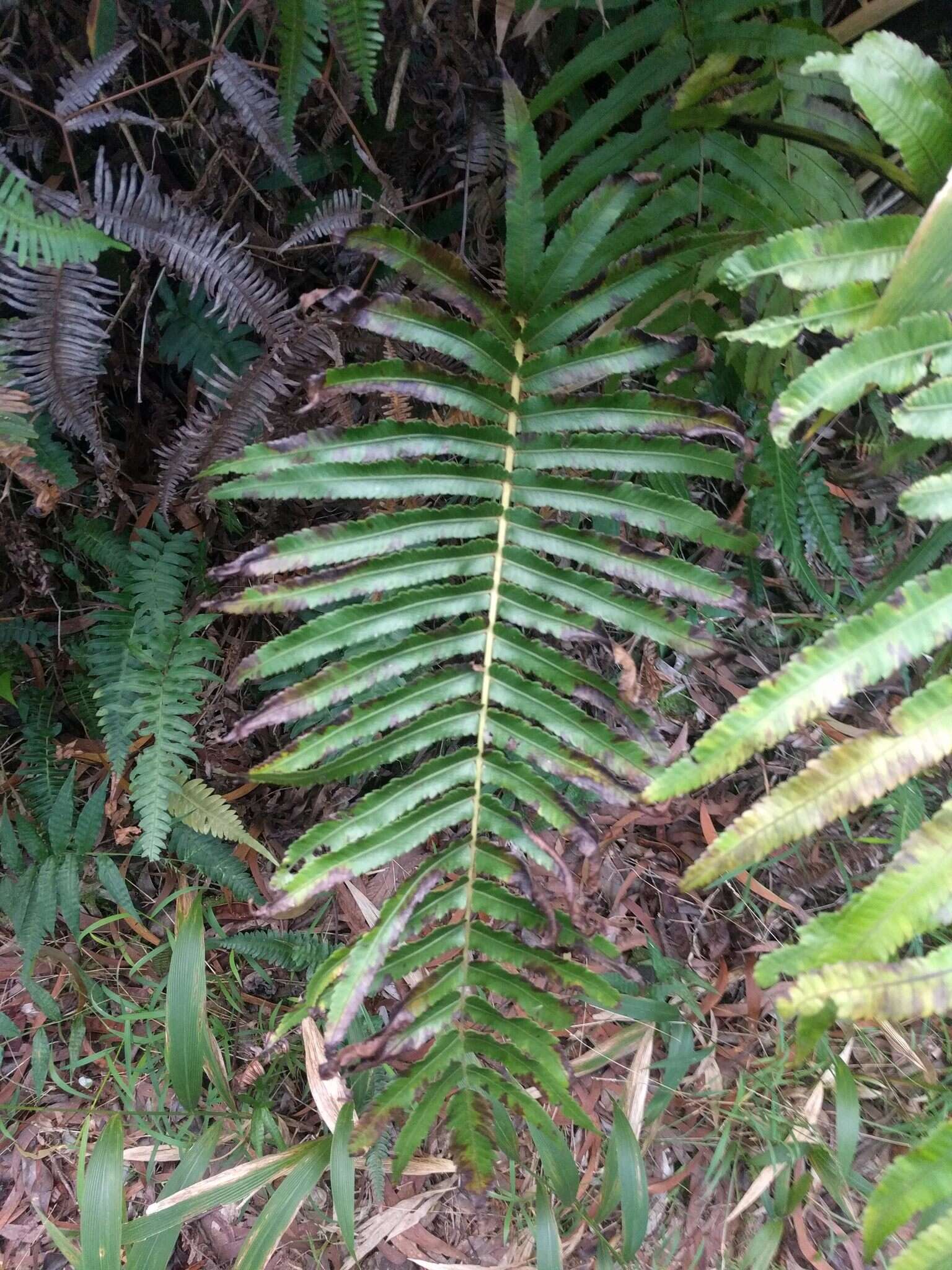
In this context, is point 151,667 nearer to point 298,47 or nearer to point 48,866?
point 48,866

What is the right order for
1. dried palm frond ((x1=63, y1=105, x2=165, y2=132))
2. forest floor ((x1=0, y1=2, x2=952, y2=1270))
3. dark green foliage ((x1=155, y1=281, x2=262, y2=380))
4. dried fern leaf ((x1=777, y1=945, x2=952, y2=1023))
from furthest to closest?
forest floor ((x1=0, y1=2, x2=952, y2=1270)), dark green foliage ((x1=155, y1=281, x2=262, y2=380)), dried palm frond ((x1=63, y1=105, x2=165, y2=132)), dried fern leaf ((x1=777, y1=945, x2=952, y2=1023))

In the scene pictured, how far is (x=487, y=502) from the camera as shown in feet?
3.62

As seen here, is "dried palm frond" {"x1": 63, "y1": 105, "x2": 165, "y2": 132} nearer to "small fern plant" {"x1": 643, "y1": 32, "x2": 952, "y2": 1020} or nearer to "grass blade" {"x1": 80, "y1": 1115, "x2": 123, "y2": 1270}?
"small fern plant" {"x1": 643, "y1": 32, "x2": 952, "y2": 1020}

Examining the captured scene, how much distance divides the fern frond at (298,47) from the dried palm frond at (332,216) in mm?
142

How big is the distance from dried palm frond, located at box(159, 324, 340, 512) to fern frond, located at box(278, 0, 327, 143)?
29 cm

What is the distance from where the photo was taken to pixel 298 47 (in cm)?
105

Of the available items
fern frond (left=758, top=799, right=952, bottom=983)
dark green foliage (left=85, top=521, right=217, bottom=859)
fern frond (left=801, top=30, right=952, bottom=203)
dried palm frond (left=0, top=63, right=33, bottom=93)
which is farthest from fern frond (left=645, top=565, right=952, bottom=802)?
dried palm frond (left=0, top=63, right=33, bottom=93)

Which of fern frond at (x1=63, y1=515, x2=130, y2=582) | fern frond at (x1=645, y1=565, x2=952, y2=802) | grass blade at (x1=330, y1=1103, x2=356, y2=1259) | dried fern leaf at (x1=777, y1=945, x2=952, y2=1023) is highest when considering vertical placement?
fern frond at (x1=645, y1=565, x2=952, y2=802)

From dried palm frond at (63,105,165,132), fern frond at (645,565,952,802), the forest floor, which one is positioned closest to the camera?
fern frond at (645,565,952,802)

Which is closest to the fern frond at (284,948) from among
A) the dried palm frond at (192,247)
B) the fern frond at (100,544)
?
the fern frond at (100,544)

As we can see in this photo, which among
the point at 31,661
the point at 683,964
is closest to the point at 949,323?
the point at 683,964

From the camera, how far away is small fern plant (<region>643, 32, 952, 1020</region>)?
2.34 ft

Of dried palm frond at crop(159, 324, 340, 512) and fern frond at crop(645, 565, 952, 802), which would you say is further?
dried palm frond at crop(159, 324, 340, 512)

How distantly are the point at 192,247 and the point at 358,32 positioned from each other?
37 cm
